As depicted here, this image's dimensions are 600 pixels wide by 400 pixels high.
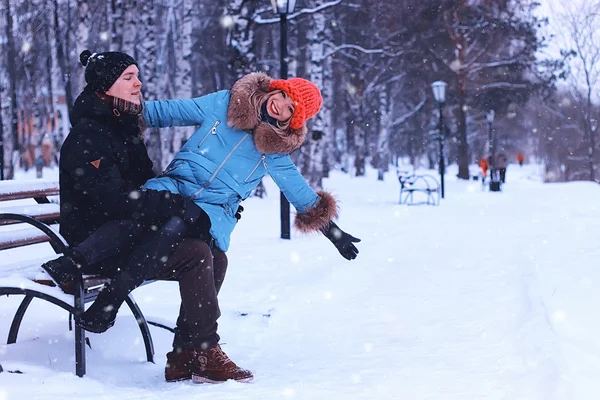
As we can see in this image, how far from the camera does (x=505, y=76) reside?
3180 centimetres

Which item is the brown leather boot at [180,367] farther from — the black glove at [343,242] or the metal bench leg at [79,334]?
the black glove at [343,242]

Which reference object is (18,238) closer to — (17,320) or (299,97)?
(17,320)

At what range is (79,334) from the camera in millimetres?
3475

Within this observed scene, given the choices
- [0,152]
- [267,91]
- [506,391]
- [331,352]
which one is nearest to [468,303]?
[331,352]

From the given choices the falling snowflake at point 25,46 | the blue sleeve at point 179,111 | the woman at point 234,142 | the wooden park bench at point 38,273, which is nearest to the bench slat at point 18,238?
the wooden park bench at point 38,273

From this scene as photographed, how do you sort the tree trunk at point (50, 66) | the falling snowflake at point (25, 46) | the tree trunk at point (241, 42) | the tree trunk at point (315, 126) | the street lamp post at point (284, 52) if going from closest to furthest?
1. the street lamp post at point (284, 52)
2. the tree trunk at point (241, 42)
3. the tree trunk at point (315, 126)
4. the tree trunk at point (50, 66)
5. the falling snowflake at point (25, 46)

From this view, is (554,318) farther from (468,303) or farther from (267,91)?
(267,91)

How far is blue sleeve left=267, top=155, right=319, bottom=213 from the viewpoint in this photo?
3.96 meters

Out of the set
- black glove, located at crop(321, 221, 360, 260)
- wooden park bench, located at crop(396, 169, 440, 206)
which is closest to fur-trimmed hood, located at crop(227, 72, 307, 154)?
black glove, located at crop(321, 221, 360, 260)

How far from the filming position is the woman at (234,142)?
3.75 meters

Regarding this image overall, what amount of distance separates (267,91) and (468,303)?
269cm

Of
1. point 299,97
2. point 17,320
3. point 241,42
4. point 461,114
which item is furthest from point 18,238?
point 461,114

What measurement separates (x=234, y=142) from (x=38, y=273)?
1.19m

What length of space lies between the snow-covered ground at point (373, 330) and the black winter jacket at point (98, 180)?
2.62 feet
